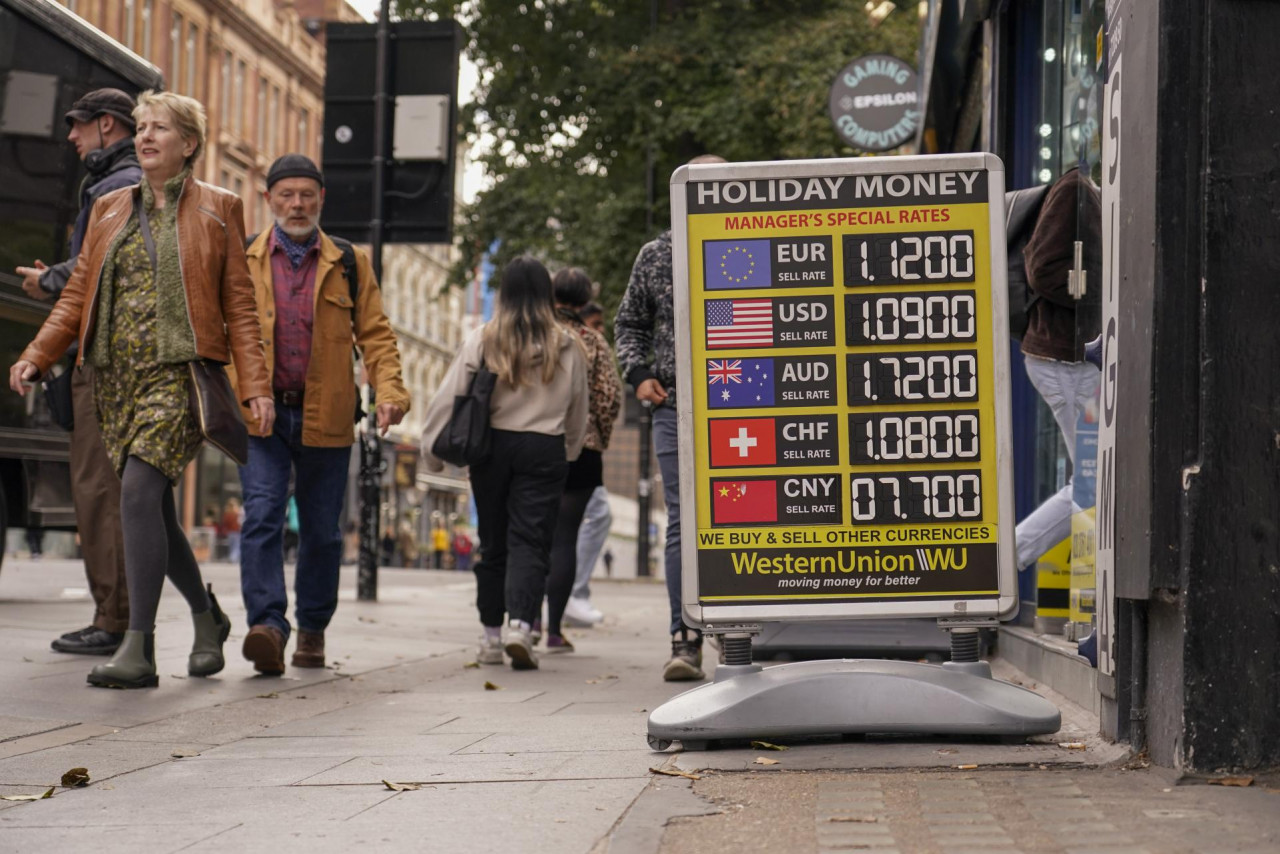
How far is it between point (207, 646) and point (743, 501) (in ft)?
8.81

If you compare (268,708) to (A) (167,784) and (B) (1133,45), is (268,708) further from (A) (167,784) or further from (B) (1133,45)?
(B) (1133,45)

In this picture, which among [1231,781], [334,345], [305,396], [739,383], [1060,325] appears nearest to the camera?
[1231,781]

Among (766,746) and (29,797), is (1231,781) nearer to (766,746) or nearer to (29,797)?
(766,746)

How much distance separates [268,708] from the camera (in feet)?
18.9


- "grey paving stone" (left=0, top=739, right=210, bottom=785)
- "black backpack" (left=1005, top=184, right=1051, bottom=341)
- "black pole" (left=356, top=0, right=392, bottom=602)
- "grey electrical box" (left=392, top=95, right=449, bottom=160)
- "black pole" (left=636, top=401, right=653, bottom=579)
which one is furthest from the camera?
"black pole" (left=636, top=401, right=653, bottom=579)

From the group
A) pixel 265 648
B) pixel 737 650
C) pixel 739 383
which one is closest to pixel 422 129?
pixel 265 648

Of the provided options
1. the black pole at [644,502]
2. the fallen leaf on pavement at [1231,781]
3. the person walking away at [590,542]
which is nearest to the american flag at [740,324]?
the fallen leaf on pavement at [1231,781]

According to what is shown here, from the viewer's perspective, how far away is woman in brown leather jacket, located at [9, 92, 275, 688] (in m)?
5.98

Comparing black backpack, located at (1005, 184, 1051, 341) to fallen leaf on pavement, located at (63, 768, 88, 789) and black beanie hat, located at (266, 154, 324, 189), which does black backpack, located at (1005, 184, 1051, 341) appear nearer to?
black beanie hat, located at (266, 154, 324, 189)

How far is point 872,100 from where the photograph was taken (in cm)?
1600

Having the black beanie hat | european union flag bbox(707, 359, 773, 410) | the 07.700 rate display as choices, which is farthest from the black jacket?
the 07.700 rate display

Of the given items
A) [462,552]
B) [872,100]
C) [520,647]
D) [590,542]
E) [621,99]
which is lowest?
[462,552]

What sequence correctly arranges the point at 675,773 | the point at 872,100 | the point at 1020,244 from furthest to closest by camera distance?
the point at 872,100 → the point at 1020,244 → the point at 675,773

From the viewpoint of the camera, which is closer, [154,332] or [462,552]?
[154,332]
